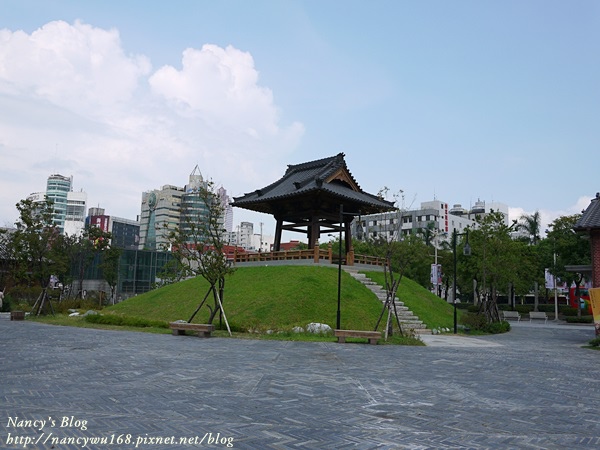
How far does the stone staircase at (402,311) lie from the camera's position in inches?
986

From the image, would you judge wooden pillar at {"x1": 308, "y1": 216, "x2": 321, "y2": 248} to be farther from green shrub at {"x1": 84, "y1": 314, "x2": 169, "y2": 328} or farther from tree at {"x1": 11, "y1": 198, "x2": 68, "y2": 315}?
tree at {"x1": 11, "y1": 198, "x2": 68, "y2": 315}

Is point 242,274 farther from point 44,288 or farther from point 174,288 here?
point 44,288

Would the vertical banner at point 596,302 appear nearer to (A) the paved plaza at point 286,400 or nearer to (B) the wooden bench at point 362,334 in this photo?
(A) the paved plaza at point 286,400

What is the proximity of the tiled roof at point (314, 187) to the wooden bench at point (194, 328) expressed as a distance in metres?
13.2

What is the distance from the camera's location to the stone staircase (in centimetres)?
2505

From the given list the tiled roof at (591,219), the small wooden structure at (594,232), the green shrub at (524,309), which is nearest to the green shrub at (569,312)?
the green shrub at (524,309)

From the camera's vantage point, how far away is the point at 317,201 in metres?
32.6

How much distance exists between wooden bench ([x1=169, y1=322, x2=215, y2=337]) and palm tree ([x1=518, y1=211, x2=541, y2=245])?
57883mm

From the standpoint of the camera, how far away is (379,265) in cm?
3503

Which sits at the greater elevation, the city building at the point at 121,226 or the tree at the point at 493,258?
the city building at the point at 121,226

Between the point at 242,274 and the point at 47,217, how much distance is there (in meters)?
13.7

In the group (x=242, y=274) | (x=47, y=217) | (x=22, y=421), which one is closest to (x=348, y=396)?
(x=22, y=421)

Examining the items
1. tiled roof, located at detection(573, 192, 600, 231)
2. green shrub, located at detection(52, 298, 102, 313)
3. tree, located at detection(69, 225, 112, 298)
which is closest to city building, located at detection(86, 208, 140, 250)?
tree, located at detection(69, 225, 112, 298)

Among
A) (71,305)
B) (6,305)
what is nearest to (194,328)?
(71,305)
